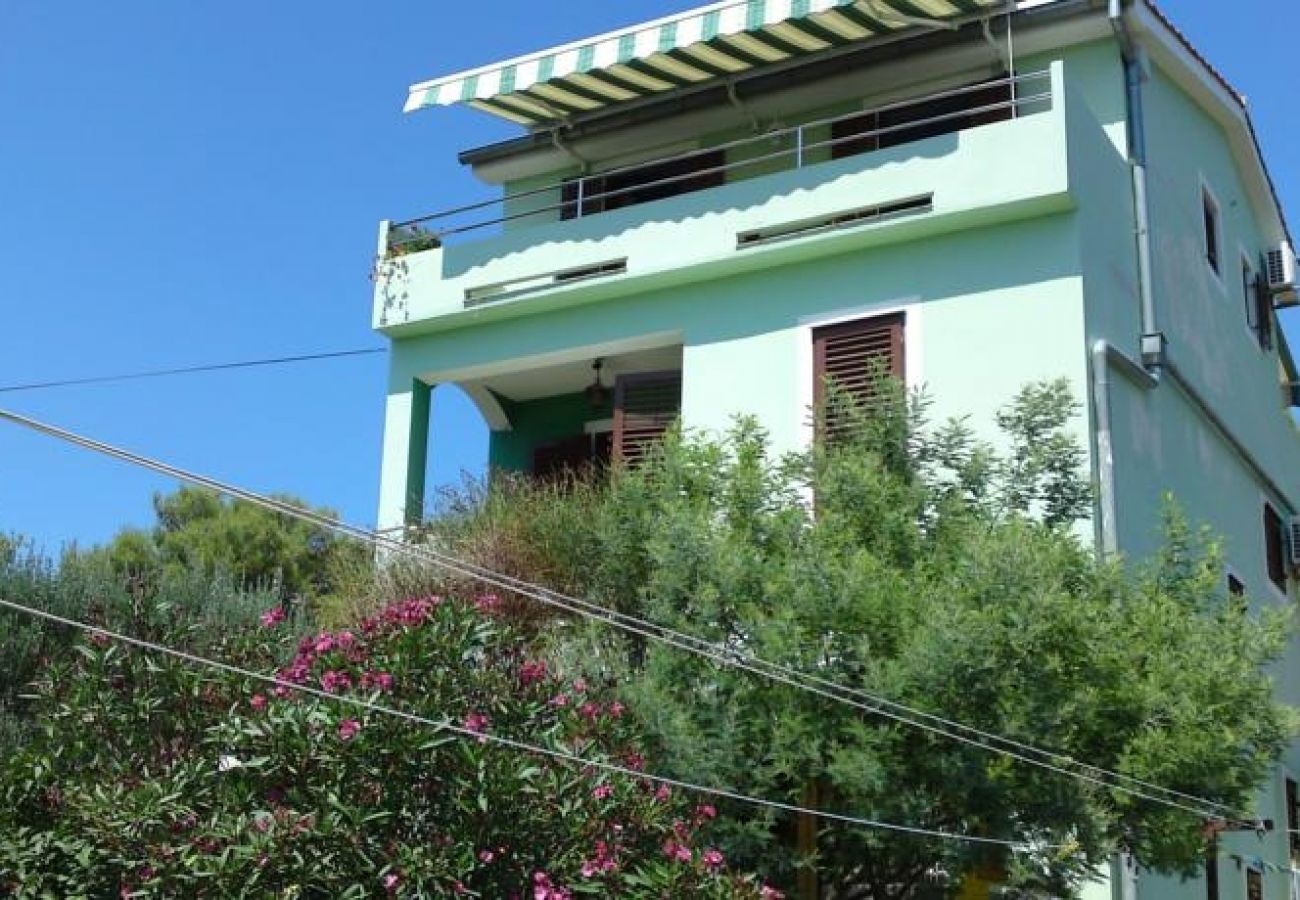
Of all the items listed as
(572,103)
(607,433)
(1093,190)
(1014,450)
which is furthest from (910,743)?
(572,103)

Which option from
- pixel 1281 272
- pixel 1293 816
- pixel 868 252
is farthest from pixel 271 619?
pixel 1281 272

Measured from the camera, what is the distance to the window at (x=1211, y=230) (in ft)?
62.5

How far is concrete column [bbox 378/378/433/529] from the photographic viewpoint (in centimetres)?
1741

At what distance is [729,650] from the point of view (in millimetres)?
11008

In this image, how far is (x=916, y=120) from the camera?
17.0m

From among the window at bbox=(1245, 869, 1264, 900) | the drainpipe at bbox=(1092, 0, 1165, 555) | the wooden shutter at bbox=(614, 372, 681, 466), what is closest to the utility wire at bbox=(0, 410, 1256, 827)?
the drainpipe at bbox=(1092, 0, 1165, 555)

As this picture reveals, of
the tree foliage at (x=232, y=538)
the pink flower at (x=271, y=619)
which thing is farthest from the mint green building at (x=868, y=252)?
the tree foliage at (x=232, y=538)

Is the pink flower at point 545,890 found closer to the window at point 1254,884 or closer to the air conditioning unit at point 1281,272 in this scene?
the window at point 1254,884

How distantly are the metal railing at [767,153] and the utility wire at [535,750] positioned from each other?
6.99 m

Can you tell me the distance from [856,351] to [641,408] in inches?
104

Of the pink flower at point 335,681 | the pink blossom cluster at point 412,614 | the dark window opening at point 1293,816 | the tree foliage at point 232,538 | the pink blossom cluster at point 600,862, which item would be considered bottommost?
the pink blossom cluster at point 600,862

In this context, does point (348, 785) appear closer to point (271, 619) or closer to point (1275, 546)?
point (271, 619)

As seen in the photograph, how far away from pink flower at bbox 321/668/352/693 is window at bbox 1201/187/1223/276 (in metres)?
13.1

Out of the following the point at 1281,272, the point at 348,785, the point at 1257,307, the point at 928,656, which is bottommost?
the point at 348,785
